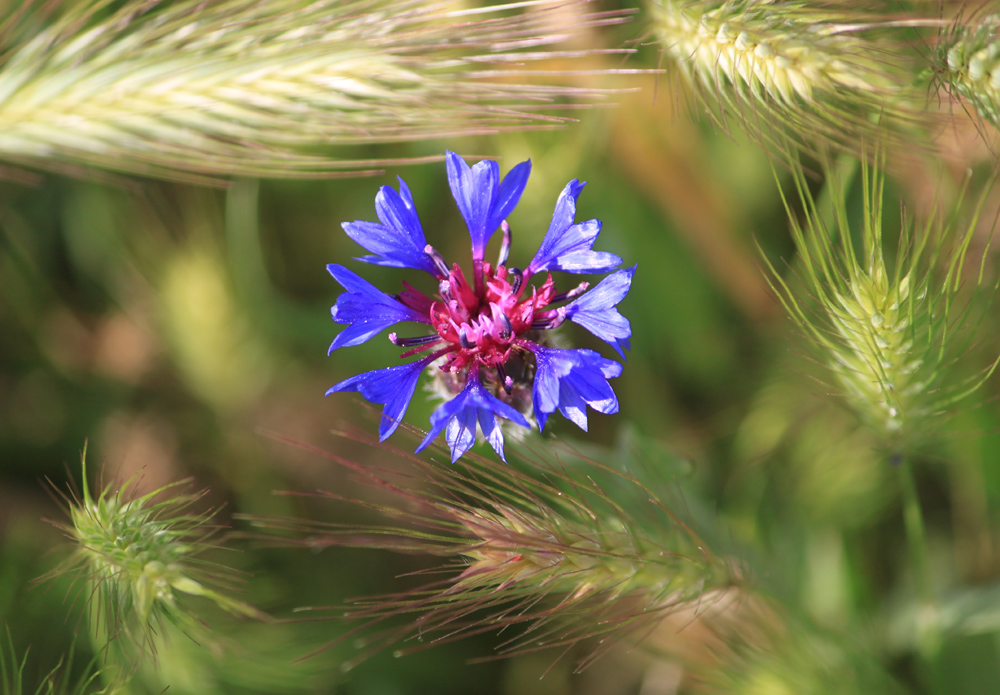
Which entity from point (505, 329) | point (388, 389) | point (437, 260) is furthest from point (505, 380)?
point (437, 260)

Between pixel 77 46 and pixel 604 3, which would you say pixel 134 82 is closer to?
pixel 77 46

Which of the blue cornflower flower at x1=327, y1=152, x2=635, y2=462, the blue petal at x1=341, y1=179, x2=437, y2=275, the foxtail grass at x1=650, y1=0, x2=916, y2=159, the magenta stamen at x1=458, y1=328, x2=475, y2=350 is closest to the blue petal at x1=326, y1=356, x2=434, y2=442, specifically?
the blue cornflower flower at x1=327, y1=152, x2=635, y2=462

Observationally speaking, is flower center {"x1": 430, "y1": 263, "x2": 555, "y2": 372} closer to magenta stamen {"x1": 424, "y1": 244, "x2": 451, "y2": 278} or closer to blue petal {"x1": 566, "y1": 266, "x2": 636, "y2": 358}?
magenta stamen {"x1": 424, "y1": 244, "x2": 451, "y2": 278}

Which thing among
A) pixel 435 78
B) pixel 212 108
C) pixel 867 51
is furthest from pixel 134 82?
pixel 867 51

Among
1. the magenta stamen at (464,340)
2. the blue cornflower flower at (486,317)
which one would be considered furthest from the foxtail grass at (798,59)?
the magenta stamen at (464,340)

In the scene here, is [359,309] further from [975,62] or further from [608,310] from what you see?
[975,62]
